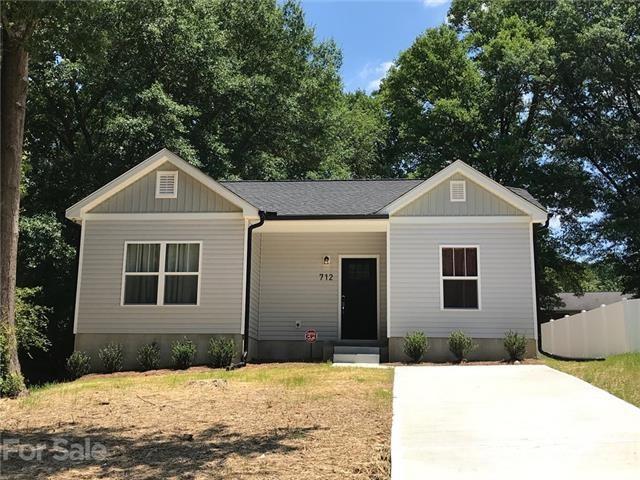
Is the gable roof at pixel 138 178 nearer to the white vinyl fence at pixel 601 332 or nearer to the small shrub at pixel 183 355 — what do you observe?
the small shrub at pixel 183 355

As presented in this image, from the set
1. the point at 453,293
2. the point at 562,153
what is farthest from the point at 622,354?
the point at 562,153

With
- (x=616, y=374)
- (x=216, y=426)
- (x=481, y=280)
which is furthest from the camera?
(x=481, y=280)

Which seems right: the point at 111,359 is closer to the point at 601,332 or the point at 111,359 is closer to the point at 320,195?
the point at 320,195

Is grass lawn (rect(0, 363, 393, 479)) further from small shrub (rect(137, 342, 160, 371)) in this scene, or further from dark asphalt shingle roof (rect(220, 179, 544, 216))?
dark asphalt shingle roof (rect(220, 179, 544, 216))

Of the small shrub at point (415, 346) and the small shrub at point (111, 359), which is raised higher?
the small shrub at point (415, 346)

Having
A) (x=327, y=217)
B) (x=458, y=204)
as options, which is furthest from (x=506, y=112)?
(x=327, y=217)

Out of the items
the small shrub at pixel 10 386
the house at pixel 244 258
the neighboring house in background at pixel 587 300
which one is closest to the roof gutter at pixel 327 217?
the house at pixel 244 258

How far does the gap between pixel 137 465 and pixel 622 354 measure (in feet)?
30.8

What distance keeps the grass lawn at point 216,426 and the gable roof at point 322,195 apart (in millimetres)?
A: 4958

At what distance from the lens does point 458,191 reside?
542 inches

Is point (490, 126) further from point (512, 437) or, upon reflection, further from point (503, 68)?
point (512, 437)

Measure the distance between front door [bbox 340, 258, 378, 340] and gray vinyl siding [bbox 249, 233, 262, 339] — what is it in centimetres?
205

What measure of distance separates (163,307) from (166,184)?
2.79m

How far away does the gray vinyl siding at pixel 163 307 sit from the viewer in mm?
13406
